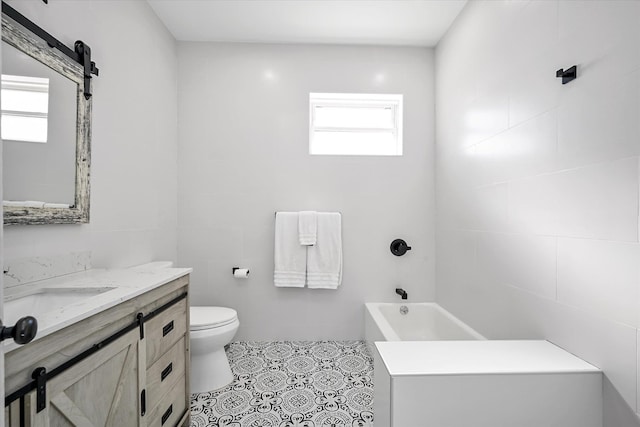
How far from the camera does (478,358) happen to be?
52.9 inches

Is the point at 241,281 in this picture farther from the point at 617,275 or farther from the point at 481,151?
the point at 617,275

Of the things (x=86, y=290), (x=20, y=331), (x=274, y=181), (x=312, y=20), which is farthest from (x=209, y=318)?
(x=312, y=20)

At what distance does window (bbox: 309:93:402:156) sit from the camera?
9.62ft

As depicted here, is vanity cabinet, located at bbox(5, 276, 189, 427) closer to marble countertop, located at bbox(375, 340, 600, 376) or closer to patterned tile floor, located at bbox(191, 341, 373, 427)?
patterned tile floor, located at bbox(191, 341, 373, 427)

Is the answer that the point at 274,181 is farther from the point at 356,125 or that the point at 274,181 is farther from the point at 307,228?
the point at 356,125

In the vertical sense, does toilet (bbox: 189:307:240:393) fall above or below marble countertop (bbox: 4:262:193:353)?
below

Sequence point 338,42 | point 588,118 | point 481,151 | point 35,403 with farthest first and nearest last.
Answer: point 338,42, point 481,151, point 588,118, point 35,403

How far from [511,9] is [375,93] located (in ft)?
3.86

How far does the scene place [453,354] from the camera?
1379mm

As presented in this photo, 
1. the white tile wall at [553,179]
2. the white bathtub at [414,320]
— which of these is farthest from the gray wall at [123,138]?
the white tile wall at [553,179]

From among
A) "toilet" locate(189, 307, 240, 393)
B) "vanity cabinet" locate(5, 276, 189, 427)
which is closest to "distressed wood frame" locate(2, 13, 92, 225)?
"vanity cabinet" locate(5, 276, 189, 427)

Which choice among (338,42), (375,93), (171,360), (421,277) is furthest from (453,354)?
(338,42)

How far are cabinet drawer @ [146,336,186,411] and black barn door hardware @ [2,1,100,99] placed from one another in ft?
4.20

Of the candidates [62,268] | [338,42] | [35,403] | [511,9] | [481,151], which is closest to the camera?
[35,403]
